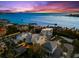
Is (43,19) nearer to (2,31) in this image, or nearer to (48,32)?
(48,32)

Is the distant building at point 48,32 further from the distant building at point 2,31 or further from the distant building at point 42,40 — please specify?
the distant building at point 2,31

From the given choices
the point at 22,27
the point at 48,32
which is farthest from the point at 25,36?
the point at 48,32

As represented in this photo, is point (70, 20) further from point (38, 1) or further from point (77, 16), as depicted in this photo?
point (38, 1)

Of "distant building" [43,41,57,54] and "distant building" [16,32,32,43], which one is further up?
"distant building" [16,32,32,43]

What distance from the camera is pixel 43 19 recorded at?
4.85 feet

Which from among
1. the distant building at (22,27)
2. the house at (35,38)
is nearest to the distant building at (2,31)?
the distant building at (22,27)

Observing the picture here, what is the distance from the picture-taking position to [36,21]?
1486 mm

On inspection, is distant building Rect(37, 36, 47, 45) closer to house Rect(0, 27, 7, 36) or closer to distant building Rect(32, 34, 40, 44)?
distant building Rect(32, 34, 40, 44)

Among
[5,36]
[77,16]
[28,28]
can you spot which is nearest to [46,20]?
[28,28]

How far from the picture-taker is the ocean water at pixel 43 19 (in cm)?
147

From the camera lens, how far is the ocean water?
1472mm

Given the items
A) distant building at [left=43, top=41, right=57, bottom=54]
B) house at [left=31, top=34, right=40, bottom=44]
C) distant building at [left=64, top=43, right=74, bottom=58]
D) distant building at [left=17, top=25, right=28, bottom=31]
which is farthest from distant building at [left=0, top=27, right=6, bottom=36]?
distant building at [left=64, top=43, right=74, bottom=58]

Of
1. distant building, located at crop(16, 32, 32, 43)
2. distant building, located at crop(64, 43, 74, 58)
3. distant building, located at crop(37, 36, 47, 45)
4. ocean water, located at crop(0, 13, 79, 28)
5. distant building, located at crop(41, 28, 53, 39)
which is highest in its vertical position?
ocean water, located at crop(0, 13, 79, 28)

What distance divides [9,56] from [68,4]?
72 centimetres
